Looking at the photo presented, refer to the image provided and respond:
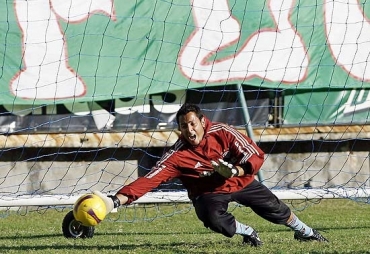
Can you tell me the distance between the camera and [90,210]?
29.6 ft

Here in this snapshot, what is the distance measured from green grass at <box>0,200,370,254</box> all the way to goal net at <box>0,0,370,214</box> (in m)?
0.43

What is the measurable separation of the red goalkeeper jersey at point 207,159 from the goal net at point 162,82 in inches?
129

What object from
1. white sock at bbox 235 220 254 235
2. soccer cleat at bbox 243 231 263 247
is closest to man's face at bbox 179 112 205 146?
white sock at bbox 235 220 254 235

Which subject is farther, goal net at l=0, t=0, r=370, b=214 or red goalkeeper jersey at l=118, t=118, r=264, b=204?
goal net at l=0, t=0, r=370, b=214

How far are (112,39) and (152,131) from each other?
2.09m

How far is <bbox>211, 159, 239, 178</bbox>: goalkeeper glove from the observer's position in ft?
30.5

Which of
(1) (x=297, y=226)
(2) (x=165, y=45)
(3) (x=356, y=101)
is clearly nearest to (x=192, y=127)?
(1) (x=297, y=226)

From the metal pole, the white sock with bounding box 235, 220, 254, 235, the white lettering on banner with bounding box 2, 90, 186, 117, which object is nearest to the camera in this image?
the white sock with bounding box 235, 220, 254, 235

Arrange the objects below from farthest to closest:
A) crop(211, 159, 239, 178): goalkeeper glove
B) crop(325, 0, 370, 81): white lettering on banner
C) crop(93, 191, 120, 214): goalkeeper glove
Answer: crop(325, 0, 370, 81): white lettering on banner, crop(211, 159, 239, 178): goalkeeper glove, crop(93, 191, 120, 214): goalkeeper glove

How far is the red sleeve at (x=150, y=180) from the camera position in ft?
A: 31.6

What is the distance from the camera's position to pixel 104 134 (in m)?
16.1

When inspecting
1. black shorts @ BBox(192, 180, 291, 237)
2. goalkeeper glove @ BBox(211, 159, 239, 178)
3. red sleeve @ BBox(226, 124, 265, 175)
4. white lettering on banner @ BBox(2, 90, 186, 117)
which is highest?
goalkeeper glove @ BBox(211, 159, 239, 178)

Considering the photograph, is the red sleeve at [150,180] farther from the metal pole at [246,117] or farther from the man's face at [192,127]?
the metal pole at [246,117]

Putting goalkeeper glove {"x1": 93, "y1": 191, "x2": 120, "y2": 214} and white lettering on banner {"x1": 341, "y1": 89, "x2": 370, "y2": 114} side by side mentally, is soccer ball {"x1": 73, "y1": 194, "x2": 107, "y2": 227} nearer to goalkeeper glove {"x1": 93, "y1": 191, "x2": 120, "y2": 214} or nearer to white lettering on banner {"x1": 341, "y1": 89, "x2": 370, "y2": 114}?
goalkeeper glove {"x1": 93, "y1": 191, "x2": 120, "y2": 214}
